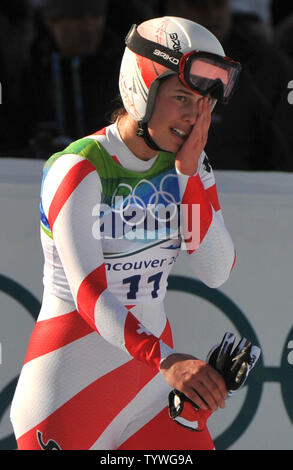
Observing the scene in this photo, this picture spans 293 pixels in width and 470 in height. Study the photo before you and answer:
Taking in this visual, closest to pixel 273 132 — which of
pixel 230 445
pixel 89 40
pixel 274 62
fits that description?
pixel 274 62

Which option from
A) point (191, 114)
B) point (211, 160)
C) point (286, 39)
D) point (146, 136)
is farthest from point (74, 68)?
point (191, 114)

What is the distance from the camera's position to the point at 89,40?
16.5ft

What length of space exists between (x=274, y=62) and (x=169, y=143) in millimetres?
2449

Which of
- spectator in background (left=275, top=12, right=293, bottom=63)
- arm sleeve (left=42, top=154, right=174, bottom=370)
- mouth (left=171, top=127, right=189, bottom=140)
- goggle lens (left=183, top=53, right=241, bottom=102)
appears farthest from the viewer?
spectator in background (left=275, top=12, right=293, bottom=63)

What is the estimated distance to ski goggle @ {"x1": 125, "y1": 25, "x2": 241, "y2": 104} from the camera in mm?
2781

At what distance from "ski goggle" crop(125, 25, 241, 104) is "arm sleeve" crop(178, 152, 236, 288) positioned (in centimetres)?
29

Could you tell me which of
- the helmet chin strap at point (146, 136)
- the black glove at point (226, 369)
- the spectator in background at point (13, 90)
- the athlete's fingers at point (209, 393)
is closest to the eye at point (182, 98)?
the helmet chin strap at point (146, 136)

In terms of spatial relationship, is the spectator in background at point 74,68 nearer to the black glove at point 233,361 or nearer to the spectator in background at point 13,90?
the spectator in background at point 13,90

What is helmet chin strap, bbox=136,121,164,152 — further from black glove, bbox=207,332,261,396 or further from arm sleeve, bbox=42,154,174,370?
black glove, bbox=207,332,261,396

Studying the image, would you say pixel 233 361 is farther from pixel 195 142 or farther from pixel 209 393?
pixel 195 142

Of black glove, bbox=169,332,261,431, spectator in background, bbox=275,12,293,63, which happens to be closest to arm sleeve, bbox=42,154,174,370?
black glove, bbox=169,332,261,431

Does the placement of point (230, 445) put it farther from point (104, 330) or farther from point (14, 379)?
point (104, 330)

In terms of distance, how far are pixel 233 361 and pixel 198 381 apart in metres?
0.12

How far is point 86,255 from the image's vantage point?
2.73 metres
